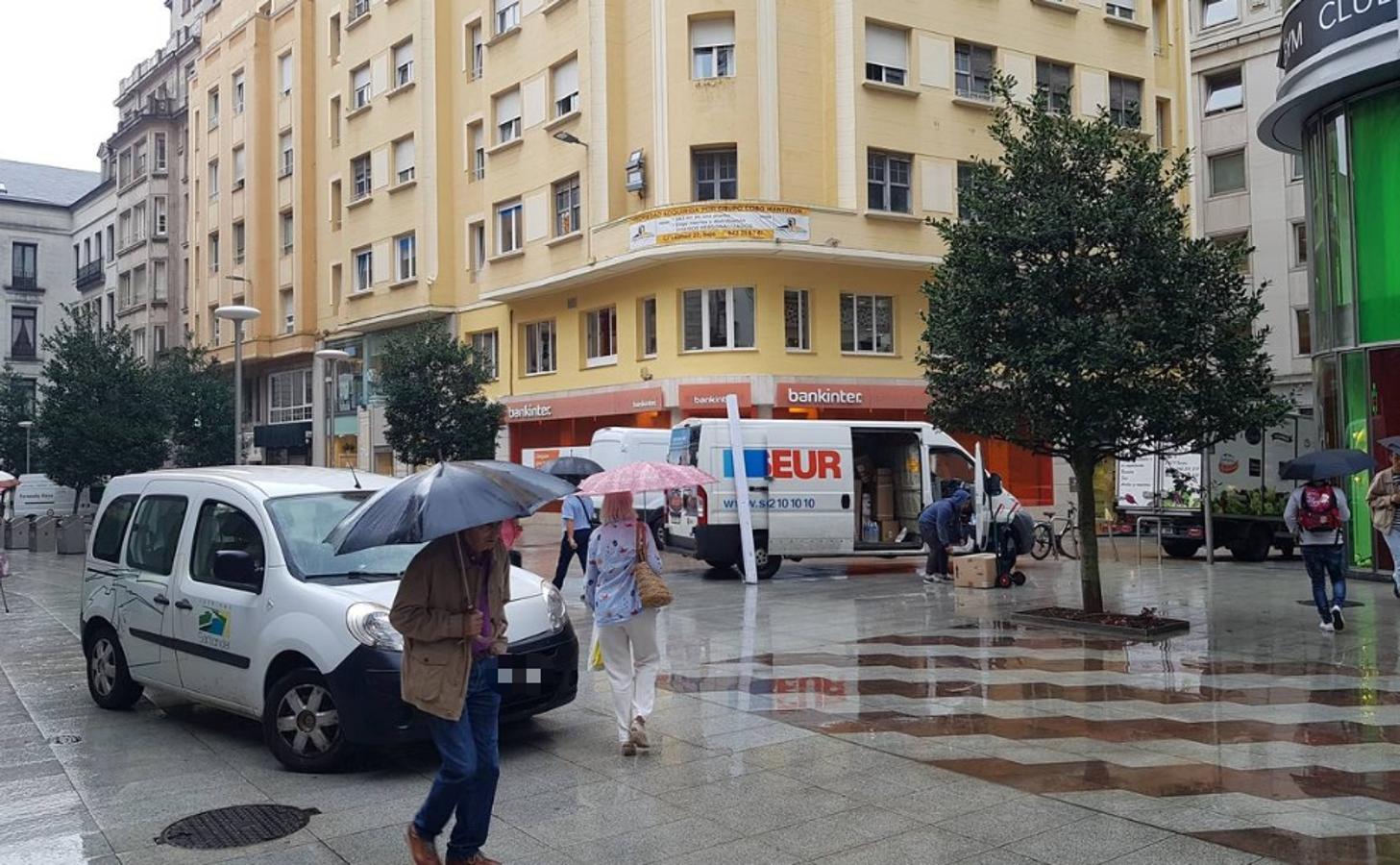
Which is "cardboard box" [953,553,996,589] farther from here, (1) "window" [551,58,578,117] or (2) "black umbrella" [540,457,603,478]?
(1) "window" [551,58,578,117]

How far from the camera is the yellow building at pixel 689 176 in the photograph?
2795cm

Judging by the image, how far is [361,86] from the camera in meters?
39.8

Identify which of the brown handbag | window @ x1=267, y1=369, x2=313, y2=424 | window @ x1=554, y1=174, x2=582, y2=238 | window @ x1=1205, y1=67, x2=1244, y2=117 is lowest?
the brown handbag

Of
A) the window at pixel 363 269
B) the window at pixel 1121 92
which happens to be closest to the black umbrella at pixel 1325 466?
the window at pixel 1121 92

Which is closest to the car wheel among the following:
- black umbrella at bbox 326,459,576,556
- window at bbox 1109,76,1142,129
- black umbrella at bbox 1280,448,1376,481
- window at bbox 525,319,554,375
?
black umbrella at bbox 326,459,576,556

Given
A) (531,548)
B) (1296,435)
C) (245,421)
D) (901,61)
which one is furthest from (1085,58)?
(245,421)

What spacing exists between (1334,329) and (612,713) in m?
12.8

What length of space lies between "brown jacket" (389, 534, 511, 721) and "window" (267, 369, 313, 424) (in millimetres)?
41401

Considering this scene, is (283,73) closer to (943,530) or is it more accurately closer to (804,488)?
(804,488)

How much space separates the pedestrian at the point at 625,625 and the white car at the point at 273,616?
0.33 m

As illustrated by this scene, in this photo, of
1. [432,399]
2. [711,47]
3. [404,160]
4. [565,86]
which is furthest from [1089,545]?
[404,160]

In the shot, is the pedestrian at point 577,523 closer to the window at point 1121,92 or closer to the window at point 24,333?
the window at point 1121,92

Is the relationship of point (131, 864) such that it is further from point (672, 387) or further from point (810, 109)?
point (810, 109)

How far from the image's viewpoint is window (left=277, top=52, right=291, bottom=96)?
4447 centimetres
